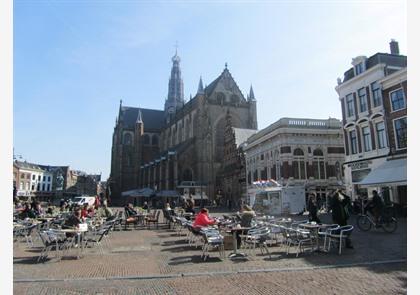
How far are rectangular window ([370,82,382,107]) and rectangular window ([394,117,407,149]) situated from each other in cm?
235

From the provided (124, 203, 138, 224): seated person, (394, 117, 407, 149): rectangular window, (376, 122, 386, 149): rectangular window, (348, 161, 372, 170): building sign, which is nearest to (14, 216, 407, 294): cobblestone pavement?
(124, 203, 138, 224): seated person

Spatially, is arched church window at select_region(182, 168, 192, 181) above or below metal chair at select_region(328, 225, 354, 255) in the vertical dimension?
above

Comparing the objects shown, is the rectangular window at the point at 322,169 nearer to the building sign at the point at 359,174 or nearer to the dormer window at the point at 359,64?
the building sign at the point at 359,174

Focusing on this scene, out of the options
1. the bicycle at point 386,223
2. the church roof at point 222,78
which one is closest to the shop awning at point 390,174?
the bicycle at point 386,223

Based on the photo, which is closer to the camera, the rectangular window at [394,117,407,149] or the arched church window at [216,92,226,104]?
the rectangular window at [394,117,407,149]

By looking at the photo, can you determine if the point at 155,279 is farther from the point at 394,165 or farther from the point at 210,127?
the point at 210,127

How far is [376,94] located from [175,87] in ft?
254

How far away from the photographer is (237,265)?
834cm

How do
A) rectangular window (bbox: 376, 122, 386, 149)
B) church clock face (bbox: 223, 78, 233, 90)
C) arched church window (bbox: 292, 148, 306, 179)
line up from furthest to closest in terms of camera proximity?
church clock face (bbox: 223, 78, 233, 90) → arched church window (bbox: 292, 148, 306, 179) → rectangular window (bbox: 376, 122, 386, 149)

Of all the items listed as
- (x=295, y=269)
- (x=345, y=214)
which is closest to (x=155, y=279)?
(x=295, y=269)

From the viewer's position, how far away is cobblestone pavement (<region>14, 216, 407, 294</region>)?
6.32 metres

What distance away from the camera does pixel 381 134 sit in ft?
77.2

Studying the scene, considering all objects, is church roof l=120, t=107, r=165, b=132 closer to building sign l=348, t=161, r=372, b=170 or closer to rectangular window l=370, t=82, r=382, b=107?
building sign l=348, t=161, r=372, b=170

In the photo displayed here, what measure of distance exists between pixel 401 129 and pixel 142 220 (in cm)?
1746
